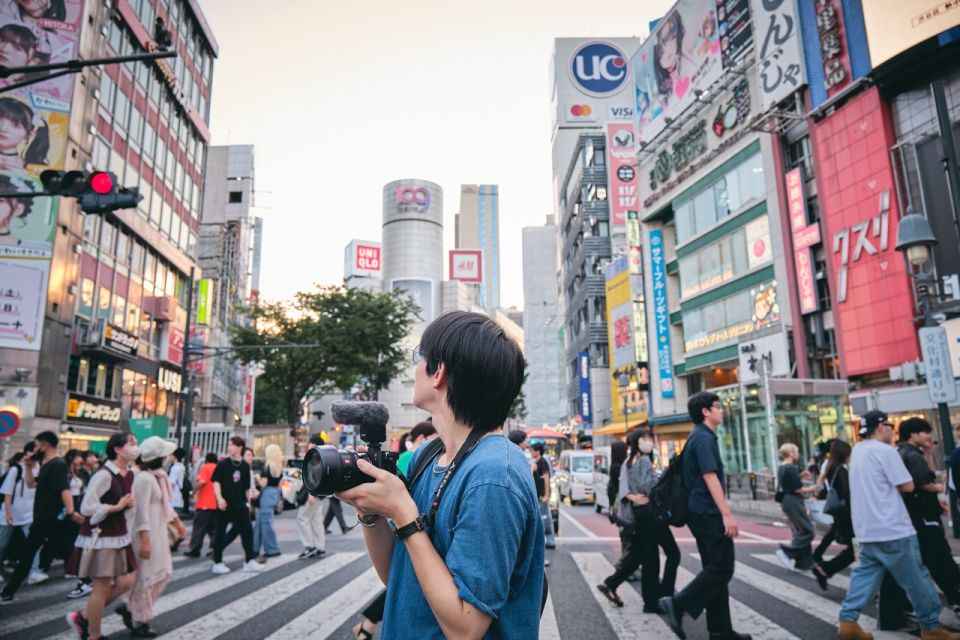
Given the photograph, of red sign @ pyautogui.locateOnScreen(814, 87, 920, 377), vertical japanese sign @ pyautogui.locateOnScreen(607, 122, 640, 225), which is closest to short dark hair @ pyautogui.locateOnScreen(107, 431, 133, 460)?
red sign @ pyautogui.locateOnScreen(814, 87, 920, 377)

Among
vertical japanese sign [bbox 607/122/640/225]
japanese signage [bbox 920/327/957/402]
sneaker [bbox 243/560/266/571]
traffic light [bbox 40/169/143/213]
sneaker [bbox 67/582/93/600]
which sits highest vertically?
vertical japanese sign [bbox 607/122/640/225]

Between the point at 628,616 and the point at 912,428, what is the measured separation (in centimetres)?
336

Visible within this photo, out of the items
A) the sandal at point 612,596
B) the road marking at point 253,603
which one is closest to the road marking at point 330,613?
the road marking at point 253,603

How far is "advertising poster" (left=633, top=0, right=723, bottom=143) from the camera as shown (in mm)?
32344

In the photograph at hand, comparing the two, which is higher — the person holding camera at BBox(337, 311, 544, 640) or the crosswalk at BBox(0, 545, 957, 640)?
the person holding camera at BBox(337, 311, 544, 640)

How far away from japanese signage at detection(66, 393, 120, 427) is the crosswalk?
18.9 m

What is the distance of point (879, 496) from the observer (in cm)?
507

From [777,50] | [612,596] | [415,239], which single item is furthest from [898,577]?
[415,239]

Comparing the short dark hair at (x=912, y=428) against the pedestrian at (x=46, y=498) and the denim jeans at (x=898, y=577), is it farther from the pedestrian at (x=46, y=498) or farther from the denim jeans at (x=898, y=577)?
the pedestrian at (x=46, y=498)

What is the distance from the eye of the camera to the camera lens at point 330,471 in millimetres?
1478

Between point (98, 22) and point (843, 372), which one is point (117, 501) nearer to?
point (843, 372)

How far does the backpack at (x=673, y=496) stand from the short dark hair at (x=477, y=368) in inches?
157

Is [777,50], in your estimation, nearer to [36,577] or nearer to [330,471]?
[36,577]

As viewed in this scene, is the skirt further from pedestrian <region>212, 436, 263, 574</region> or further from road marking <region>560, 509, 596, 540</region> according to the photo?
road marking <region>560, 509, 596, 540</region>
